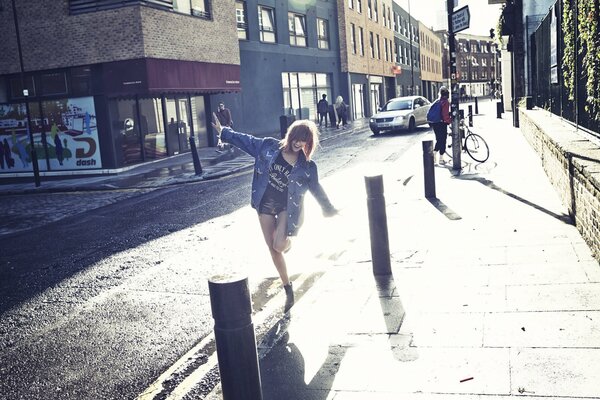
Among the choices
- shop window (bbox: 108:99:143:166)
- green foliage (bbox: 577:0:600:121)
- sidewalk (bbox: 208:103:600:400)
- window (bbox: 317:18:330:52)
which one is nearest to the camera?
sidewalk (bbox: 208:103:600:400)

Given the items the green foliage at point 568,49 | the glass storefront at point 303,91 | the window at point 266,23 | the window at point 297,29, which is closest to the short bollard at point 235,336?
the green foliage at point 568,49

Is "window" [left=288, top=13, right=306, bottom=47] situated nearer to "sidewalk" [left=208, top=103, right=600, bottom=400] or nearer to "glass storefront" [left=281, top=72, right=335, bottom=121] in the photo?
"glass storefront" [left=281, top=72, right=335, bottom=121]

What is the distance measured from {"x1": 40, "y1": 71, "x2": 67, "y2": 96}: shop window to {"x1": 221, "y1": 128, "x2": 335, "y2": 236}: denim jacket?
15.8 metres

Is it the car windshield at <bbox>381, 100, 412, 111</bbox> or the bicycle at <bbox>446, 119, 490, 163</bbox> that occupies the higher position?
the car windshield at <bbox>381, 100, 412, 111</bbox>

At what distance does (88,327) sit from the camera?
511 centimetres

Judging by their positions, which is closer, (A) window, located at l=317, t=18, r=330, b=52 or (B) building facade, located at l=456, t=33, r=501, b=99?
(A) window, located at l=317, t=18, r=330, b=52

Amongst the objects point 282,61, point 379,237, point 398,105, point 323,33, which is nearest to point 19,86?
point 282,61

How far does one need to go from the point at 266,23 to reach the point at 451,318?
27817mm

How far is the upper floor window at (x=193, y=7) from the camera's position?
816 inches

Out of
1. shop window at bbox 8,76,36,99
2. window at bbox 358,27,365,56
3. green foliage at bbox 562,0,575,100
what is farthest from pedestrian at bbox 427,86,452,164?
window at bbox 358,27,365,56

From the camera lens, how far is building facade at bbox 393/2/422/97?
5603 cm

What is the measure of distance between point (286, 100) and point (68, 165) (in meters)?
15.1

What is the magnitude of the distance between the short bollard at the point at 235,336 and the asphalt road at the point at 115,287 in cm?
133

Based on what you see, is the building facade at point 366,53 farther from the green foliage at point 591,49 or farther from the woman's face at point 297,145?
the woman's face at point 297,145
